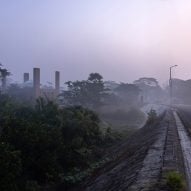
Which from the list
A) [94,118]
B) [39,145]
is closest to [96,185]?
[39,145]

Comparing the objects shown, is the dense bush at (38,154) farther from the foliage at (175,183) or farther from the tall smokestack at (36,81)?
the tall smokestack at (36,81)

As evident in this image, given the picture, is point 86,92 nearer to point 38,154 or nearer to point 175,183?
point 38,154

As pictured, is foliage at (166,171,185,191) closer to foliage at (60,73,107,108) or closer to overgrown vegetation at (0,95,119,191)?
overgrown vegetation at (0,95,119,191)

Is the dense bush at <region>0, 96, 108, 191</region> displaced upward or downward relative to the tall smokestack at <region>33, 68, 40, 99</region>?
downward

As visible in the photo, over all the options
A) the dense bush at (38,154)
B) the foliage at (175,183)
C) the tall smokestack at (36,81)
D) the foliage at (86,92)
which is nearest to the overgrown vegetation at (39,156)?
the dense bush at (38,154)

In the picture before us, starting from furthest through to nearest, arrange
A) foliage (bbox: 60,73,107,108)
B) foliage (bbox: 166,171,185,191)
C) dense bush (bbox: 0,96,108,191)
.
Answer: foliage (bbox: 60,73,107,108), dense bush (bbox: 0,96,108,191), foliage (bbox: 166,171,185,191)

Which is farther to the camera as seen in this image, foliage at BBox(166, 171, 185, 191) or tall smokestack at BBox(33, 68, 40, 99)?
tall smokestack at BBox(33, 68, 40, 99)

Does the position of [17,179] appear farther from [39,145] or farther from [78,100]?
[78,100]

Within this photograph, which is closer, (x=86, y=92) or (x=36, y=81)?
(x=86, y=92)

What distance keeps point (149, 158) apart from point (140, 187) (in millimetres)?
5540

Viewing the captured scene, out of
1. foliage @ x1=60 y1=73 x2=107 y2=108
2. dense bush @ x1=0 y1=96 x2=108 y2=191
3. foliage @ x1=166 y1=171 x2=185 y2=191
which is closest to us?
foliage @ x1=166 y1=171 x2=185 y2=191

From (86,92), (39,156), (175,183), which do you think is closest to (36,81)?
(86,92)

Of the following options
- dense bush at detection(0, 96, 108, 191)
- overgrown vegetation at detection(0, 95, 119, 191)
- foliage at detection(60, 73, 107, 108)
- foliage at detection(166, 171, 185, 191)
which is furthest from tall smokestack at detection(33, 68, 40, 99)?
foliage at detection(166, 171, 185, 191)

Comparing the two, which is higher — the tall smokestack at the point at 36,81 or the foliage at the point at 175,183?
the tall smokestack at the point at 36,81
